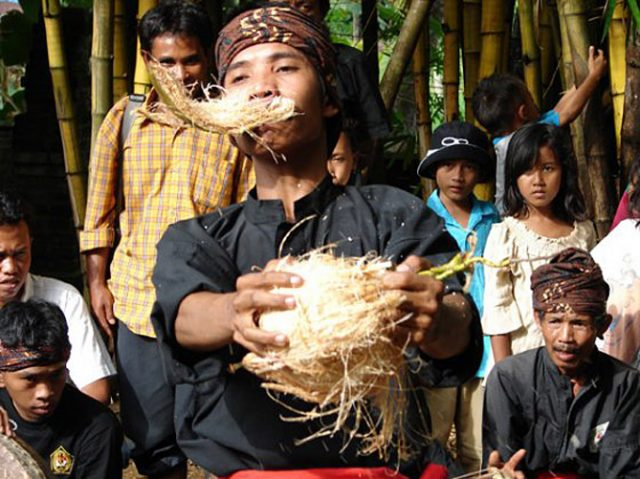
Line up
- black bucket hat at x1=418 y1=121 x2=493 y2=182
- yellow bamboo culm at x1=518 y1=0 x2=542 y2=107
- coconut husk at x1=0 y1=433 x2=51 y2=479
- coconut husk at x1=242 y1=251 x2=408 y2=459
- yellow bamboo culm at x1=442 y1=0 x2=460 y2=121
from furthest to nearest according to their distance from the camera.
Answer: yellow bamboo culm at x1=442 y1=0 x2=460 y2=121 → yellow bamboo culm at x1=518 y1=0 x2=542 y2=107 → black bucket hat at x1=418 y1=121 x2=493 y2=182 → coconut husk at x1=0 y1=433 x2=51 y2=479 → coconut husk at x1=242 y1=251 x2=408 y2=459

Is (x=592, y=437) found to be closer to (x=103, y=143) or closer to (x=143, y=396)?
(x=143, y=396)

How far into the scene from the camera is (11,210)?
4.39m

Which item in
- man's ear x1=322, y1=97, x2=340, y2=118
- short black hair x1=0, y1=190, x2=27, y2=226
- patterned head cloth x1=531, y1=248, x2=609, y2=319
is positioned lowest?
patterned head cloth x1=531, y1=248, x2=609, y2=319

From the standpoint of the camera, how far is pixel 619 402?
12.2 feet

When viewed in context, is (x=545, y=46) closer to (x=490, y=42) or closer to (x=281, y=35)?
(x=490, y=42)

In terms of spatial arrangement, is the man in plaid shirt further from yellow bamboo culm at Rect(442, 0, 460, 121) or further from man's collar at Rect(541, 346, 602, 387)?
yellow bamboo culm at Rect(442, 0, 460, 121)

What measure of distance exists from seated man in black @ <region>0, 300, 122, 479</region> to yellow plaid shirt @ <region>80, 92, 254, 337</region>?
302 millimetres

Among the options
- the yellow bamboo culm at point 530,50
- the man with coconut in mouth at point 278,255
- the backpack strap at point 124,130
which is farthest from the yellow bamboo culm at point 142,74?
the man with coconut in mouth at point 278,255

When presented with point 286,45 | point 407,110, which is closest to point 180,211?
point 286,45

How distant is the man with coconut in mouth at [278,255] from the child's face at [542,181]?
2063mm

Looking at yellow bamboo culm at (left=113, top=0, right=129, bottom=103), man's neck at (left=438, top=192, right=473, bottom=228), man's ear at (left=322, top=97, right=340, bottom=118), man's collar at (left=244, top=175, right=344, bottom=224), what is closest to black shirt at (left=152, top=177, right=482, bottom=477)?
man's collar at (left=244, top=175, right=344, bottom=224)

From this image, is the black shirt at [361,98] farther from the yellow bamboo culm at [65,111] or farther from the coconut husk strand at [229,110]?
the coconut husk strand at [229,110]

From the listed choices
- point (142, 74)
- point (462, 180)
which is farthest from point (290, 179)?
point (142, 74)

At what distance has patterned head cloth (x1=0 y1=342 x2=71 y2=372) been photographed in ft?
13.0
